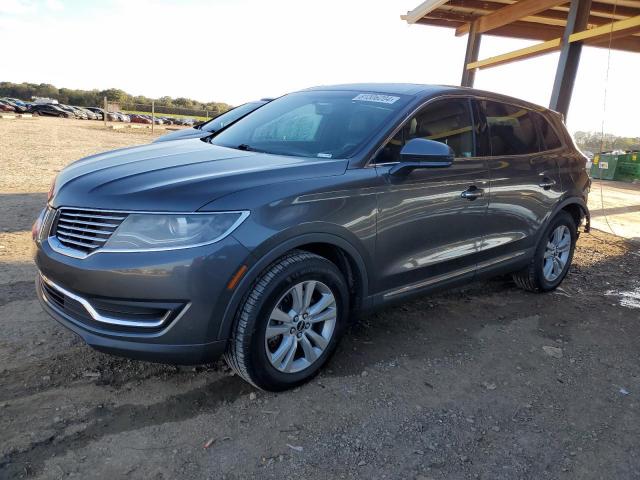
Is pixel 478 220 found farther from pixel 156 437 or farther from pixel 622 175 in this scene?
pixel 622 175

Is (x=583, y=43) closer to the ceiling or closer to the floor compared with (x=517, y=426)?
closer to the ceiling

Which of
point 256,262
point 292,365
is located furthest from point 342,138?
point 292,365

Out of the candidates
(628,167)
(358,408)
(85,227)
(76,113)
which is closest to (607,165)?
(628,167)

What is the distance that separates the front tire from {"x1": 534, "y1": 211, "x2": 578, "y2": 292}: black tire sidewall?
8.16ft

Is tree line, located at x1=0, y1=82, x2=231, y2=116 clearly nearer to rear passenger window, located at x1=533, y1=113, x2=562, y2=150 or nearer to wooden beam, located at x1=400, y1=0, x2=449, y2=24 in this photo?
wooden beam, located at x1=400, y1=0, x2=449, y2=24

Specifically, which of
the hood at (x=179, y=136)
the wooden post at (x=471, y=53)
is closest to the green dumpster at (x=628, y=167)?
the wooden post at (x=471, y=53)

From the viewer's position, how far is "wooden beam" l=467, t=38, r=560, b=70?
10180 mm

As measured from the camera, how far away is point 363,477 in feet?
7.72

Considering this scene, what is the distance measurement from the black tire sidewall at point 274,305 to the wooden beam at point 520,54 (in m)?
9.15

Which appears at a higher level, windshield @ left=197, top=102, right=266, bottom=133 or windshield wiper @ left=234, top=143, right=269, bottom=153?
windshield @ left=197, top=102, right=266, bottom=133

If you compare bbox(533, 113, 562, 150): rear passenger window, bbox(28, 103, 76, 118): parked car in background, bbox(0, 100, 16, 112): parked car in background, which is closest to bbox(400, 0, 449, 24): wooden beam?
bbox(533, 113, 562, 150): rear passenger window

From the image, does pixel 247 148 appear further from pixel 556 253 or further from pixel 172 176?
pixel 556 253

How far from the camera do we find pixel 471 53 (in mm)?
12781

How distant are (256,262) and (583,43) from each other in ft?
32.2
